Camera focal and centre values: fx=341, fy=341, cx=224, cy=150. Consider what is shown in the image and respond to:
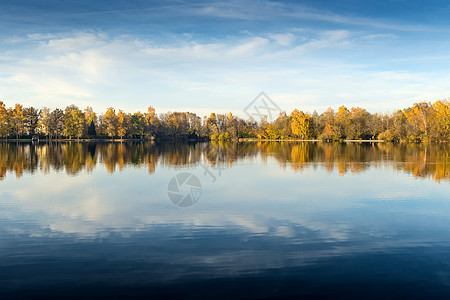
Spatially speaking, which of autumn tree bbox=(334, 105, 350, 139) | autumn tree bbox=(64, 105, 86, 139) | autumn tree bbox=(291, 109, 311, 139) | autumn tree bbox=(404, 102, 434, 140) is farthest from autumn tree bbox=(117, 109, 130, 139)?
autumn tree bbox=(404, 102, 434, 140)

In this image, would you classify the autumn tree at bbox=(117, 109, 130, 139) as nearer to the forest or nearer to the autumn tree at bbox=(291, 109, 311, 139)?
the forest

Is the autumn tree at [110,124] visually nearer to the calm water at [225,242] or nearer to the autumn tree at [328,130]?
the autumn tree at [328,130]

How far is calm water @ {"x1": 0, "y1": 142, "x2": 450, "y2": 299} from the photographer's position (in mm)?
8125

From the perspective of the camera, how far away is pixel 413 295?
7.79 meters

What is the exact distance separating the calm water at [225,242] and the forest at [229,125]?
94292 millimetres

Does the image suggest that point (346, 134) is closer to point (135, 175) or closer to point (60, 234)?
point (135, 175)

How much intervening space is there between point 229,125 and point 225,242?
5229 inches

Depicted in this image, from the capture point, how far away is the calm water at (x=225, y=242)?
8125 mm

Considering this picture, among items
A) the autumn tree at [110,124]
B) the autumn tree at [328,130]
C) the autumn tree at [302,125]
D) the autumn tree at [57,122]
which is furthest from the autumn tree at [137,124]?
the autumn tree at [328,130]

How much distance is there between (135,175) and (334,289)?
22.4 metres

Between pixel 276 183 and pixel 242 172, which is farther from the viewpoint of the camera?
pixel 242 172

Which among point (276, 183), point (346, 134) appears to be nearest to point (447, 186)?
point (276, 183)

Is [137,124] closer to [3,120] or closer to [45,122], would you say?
[45,122]

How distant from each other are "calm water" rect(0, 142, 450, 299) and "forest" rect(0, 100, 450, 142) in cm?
9429
